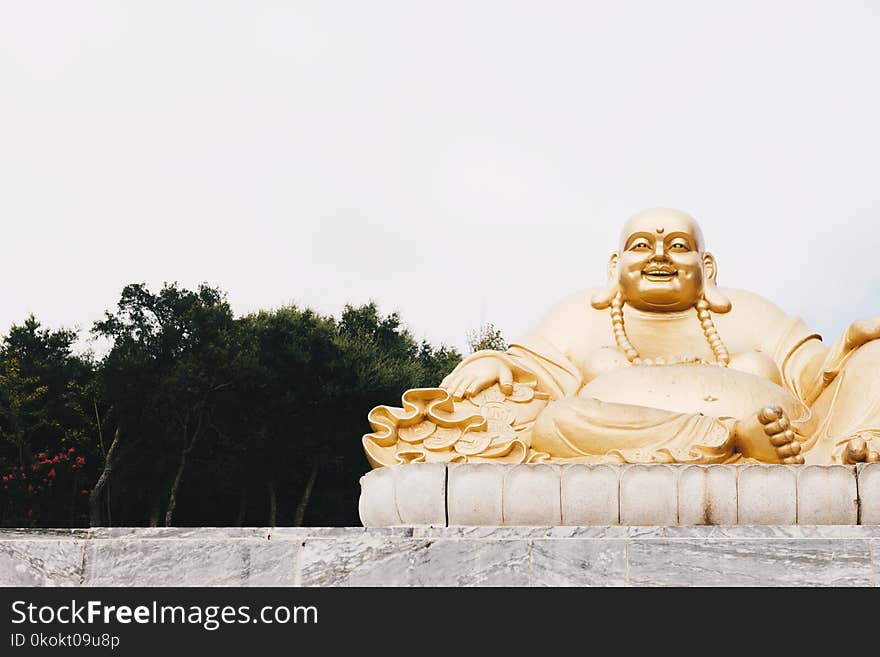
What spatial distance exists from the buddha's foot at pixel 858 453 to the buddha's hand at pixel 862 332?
0.89 meters

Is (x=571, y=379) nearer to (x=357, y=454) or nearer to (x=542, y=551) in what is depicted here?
(x=542, y=551)

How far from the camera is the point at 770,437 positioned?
5438 millimetres

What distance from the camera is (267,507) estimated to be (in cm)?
1878

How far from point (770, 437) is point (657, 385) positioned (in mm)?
786

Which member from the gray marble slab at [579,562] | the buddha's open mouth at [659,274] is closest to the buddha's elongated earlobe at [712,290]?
the buddha's open mouth at [659,274]

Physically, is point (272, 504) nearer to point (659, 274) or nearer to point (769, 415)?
point (659, 274)

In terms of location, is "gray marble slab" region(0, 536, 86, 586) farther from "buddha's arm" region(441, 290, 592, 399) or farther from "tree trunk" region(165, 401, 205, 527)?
"tree trunk" region(165, 401, 205, 527)

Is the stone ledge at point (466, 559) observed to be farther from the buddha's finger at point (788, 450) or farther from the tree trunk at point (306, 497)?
the tree trunk at point (306, 497)

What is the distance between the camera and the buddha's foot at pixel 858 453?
5340mm

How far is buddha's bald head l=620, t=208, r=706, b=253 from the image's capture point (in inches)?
273

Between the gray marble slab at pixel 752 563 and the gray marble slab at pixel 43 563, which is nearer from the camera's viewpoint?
the gray marble slab at pixel 752 563
